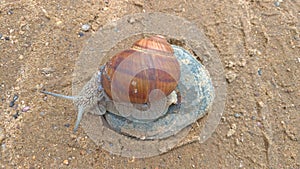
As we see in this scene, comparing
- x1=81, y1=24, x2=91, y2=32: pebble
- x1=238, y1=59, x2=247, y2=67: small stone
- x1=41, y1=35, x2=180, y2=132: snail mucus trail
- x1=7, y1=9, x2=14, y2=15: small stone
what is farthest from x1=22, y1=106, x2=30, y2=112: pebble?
x1=238, y1=59, x2=247, y2=67: small stone

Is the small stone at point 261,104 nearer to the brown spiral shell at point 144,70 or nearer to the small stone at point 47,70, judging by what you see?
the brown spiral shell at point 144,70

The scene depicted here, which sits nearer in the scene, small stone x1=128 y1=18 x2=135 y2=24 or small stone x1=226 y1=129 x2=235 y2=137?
small stone x1=226 y1=129 x2=235 y2=137

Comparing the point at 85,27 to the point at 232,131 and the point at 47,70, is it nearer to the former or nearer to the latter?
the point at 47,70

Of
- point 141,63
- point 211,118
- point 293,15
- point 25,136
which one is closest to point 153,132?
point 211,118

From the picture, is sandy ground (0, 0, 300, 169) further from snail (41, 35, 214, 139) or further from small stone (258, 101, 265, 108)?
snail (41, 35, 214, 139)

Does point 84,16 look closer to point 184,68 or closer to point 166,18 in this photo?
point 166,18

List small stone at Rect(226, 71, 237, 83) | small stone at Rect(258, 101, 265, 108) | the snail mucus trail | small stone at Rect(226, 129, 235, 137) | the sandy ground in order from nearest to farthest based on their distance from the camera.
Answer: the snail mucus trail
the sandy ground
small stone at Rect(226, 129, 235, 137)
small stone at Rect(258, 101, 265, 108)
small stone at Rect(226, 71, 237, 83)
